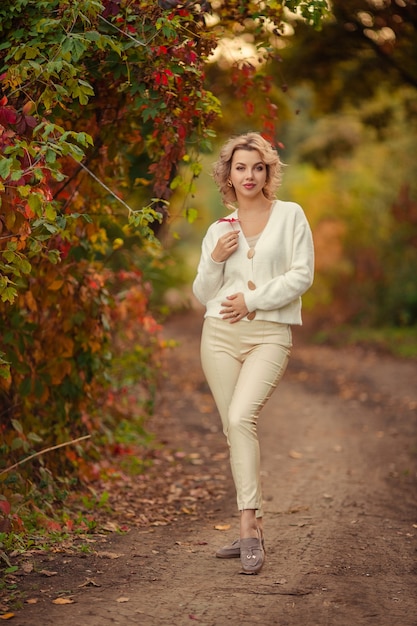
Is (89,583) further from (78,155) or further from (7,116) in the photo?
(7,116)

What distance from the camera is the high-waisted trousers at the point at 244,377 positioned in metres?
4.73

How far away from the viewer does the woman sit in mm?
4730

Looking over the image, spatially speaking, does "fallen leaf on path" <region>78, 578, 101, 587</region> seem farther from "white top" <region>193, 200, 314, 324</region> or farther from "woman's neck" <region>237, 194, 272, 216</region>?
"woman's neck" <region>237, 194, 272, 216</region>

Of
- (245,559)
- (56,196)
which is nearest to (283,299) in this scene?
(245,559)

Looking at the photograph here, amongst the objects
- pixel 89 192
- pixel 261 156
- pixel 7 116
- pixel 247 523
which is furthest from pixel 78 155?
pixel 247 523

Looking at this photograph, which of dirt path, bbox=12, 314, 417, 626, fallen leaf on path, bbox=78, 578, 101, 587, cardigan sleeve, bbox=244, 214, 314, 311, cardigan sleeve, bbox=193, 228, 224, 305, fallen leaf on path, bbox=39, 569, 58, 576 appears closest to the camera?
dirt path, bbox=12, 314, 417, 626

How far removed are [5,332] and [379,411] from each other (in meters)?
6.56

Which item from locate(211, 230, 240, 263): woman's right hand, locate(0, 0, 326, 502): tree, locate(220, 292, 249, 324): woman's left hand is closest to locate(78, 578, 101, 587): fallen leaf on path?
locate(0, 0, 326, 502): tree

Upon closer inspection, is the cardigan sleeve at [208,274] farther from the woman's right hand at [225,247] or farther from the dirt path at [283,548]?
the dirt path at [283,548]

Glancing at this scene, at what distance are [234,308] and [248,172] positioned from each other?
73 cm

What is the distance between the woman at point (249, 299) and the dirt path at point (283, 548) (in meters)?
0.34

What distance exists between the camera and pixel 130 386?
385 inches

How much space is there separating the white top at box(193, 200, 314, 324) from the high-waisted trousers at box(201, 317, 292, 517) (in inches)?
3.1

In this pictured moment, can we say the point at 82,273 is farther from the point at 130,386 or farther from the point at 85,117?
the point at 130,386
